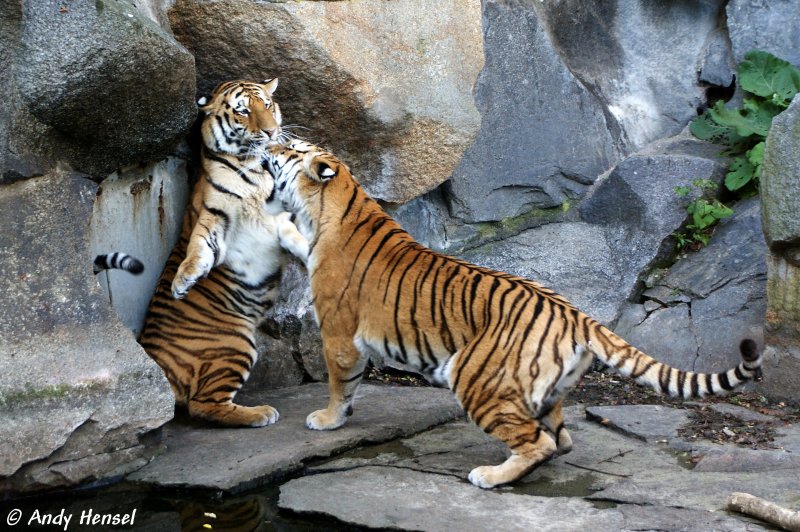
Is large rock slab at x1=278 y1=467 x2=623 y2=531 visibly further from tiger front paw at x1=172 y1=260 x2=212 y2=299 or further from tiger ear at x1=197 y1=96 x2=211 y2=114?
tiger ear at x1=197 y1=96 x2=211 y2=114

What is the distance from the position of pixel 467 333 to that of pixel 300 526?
1.08 m

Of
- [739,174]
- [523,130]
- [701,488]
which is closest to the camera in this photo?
[701,488]

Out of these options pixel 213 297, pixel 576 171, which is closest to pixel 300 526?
pixel 213 297

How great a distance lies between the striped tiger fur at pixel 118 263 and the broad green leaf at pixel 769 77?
4128 millimetres

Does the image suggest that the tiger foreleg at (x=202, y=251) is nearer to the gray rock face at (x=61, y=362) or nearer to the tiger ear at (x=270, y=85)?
the gray rock face at (x=61, y=362)

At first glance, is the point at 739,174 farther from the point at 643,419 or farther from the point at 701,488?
the point at 701,488

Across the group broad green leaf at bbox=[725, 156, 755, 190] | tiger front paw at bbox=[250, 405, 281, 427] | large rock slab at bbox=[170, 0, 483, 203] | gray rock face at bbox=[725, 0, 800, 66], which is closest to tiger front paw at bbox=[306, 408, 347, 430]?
tiger front paw at bbox=[250, 405, 281, 427]

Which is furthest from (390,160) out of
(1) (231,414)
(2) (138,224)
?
(1) (231,414)

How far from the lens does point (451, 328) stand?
4637 mm

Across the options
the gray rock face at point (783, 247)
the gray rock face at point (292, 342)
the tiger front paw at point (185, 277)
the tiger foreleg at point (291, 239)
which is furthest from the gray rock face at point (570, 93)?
the tiger front paw at point (185, 277)

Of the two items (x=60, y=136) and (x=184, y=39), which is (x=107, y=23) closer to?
(x=60, y=136)

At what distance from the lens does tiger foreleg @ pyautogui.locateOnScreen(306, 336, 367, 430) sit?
16.5ft

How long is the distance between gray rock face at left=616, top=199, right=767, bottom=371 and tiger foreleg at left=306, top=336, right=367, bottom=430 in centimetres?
211

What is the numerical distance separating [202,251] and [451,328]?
160 centimetres
